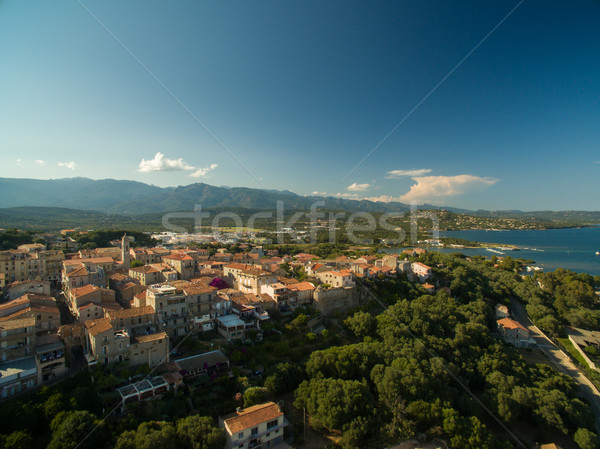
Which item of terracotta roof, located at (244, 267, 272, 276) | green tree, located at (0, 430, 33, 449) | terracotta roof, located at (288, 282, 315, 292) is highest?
terracotta roof, located at (244, 267, 272, 276)

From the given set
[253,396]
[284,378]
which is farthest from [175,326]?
[284,378]

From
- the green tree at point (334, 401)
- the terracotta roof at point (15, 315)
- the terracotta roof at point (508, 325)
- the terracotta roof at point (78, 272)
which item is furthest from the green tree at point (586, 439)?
the terracotta roof at point (78, 272)

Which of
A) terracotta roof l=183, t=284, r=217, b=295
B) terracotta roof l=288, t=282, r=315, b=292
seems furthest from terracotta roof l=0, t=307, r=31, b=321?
terracotta roof l=288, t=282, r=315, b=292

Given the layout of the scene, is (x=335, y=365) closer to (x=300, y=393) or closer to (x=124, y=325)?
(x=300, y=393)

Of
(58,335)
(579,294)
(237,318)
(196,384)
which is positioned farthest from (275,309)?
(579,294)

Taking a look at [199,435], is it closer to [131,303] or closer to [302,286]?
[131,303]

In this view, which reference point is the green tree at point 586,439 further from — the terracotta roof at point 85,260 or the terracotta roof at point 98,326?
the terracotta roof at point 85,260

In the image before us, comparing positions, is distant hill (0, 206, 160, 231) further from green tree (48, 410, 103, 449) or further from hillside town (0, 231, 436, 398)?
green tree (48, 410, 103, 449)
